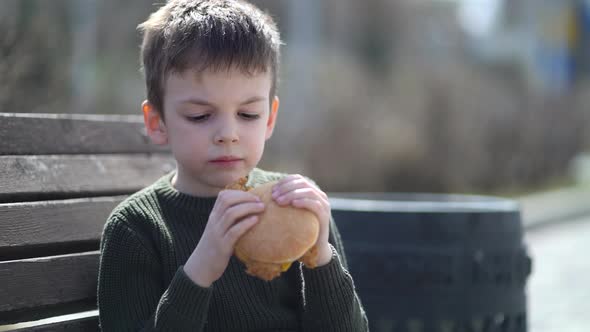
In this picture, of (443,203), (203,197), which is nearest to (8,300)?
(203,197)

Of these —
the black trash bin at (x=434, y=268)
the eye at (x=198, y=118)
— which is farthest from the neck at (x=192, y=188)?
the black trash bin at (x=434, y=268)

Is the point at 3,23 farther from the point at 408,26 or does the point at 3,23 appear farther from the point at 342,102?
the point at 408,26

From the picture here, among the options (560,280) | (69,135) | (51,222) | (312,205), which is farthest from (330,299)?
(560,280)

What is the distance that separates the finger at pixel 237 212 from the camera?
1670 millimetres

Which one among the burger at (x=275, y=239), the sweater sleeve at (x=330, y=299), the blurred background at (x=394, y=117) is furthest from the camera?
the blurred background at (x=394, y=117)

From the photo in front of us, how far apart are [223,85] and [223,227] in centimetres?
39

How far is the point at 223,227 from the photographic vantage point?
1677mm

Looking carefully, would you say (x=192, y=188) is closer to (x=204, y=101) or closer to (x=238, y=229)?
(x=204, y=101)

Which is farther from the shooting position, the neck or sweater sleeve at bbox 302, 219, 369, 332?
the neck

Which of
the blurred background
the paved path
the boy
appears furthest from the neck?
the blurred background

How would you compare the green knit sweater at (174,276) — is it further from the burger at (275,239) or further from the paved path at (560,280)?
the paved path at (560,280)

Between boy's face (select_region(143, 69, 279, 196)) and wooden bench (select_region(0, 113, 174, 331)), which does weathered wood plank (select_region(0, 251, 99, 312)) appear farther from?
boy's face (select_region(143, 69, 279, 196))

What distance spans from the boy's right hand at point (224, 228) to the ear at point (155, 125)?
0.46m

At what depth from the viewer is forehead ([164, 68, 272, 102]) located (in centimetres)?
190
